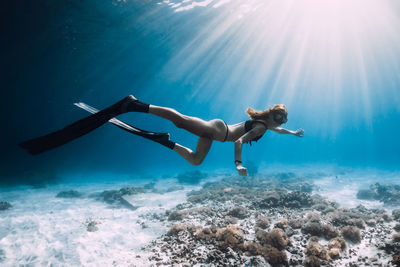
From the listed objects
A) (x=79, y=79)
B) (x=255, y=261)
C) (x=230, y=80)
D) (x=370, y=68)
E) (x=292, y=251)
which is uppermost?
(x=370, y=68)

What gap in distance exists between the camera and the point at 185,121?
408 centimetres

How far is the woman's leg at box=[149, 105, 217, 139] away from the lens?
406 cm

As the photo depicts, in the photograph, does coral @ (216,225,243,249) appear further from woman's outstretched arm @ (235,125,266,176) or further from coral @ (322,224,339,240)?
woman's outstretched arm @ (235,125,266,176)

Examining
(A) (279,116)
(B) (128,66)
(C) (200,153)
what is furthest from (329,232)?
(B) (128,66)

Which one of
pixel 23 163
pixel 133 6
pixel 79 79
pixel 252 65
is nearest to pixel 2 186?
pixel 23 163

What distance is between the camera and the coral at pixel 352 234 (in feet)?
19.2

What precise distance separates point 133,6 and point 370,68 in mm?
62480

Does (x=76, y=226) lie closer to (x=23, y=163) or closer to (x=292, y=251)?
(x=292, y=251)

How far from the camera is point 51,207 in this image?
13.3m

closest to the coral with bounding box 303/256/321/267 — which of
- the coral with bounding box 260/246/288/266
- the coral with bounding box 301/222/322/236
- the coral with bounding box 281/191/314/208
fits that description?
the coral with bounding box 260/246/288/266

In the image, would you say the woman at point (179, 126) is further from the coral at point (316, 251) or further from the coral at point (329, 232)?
the coral at point (329, 232)

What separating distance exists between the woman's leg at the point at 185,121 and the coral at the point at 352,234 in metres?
6.04

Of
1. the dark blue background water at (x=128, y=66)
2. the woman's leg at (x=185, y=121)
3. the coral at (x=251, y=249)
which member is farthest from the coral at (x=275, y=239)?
the dark blue background water at (x=128, y=66)

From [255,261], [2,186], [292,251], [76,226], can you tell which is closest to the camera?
[255,261]
